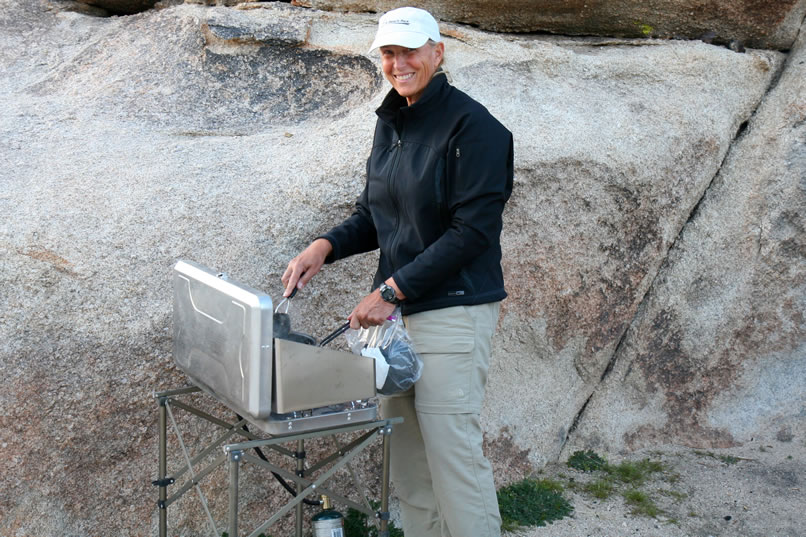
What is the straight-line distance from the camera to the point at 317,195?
3799mm

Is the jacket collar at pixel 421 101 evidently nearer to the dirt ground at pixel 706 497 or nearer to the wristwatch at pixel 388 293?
the wristwatch at pixel 388 293

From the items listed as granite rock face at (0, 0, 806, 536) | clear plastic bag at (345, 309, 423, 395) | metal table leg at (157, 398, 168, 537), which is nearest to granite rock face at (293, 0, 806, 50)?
granite rock face at (0, 0, 806, 536)

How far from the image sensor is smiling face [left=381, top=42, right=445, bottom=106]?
9.51ft

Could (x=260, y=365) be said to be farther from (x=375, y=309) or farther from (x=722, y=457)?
(x=722, y=457)

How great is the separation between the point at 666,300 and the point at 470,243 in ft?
7.42

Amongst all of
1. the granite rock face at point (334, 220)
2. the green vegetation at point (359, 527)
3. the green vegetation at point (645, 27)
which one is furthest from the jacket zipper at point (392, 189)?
the green vegetation at point (645, 27)

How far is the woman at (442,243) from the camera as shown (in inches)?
110

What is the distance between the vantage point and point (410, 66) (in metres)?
2.90

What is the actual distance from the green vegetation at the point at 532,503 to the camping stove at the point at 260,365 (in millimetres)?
1460

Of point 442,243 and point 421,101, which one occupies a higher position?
point 421,101

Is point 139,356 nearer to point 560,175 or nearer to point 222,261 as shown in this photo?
point 222,261

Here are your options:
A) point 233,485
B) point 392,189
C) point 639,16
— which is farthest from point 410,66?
point 639,16

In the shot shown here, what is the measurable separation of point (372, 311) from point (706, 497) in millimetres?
2371

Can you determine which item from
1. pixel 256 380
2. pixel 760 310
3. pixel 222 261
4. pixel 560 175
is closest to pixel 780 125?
pixel 760 310
